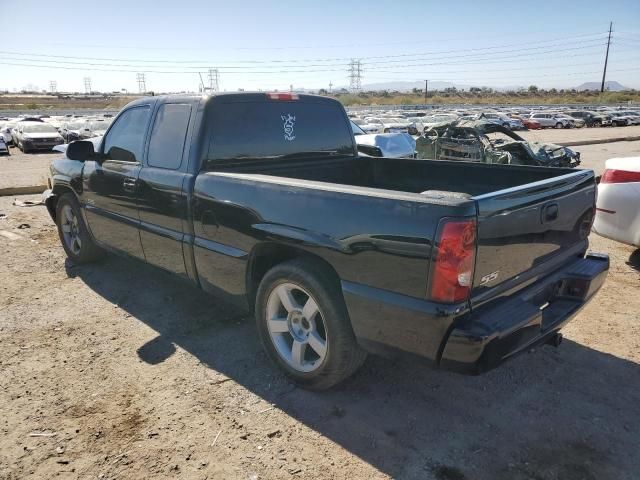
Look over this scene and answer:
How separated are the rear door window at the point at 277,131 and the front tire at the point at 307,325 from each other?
1.14 metres

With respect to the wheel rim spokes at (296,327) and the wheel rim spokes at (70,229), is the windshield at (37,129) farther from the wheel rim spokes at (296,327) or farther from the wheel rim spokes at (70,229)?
the wheel rim spokes at (296,327)

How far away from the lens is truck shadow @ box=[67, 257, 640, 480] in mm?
2494

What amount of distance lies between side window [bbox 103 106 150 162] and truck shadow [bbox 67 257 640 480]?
1.59 m

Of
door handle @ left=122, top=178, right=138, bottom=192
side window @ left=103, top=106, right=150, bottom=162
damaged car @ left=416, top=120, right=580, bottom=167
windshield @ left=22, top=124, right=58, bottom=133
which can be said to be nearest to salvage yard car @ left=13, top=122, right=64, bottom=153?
windshield @ left=22, top=124, right=58, bottom=133

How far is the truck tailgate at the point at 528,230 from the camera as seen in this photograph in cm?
240

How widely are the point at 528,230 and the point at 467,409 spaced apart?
1175 millimetres

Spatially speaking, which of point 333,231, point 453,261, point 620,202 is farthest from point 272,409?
point 620,202

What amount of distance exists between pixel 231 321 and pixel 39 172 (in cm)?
1396

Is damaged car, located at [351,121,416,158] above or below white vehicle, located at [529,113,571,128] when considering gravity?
above

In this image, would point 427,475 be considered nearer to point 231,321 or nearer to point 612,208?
point 231,321

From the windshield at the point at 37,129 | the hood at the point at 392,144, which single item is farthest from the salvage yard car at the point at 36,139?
the hood at the point at 392,144

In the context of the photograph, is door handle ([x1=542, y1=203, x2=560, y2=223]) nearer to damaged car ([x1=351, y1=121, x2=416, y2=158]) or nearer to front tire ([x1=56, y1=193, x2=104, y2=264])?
front tire ([x1=56, y1=193, x2=104, y2=264])

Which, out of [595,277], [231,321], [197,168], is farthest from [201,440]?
[595,277]

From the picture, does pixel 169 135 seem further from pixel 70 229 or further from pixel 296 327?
pixel 70 229
